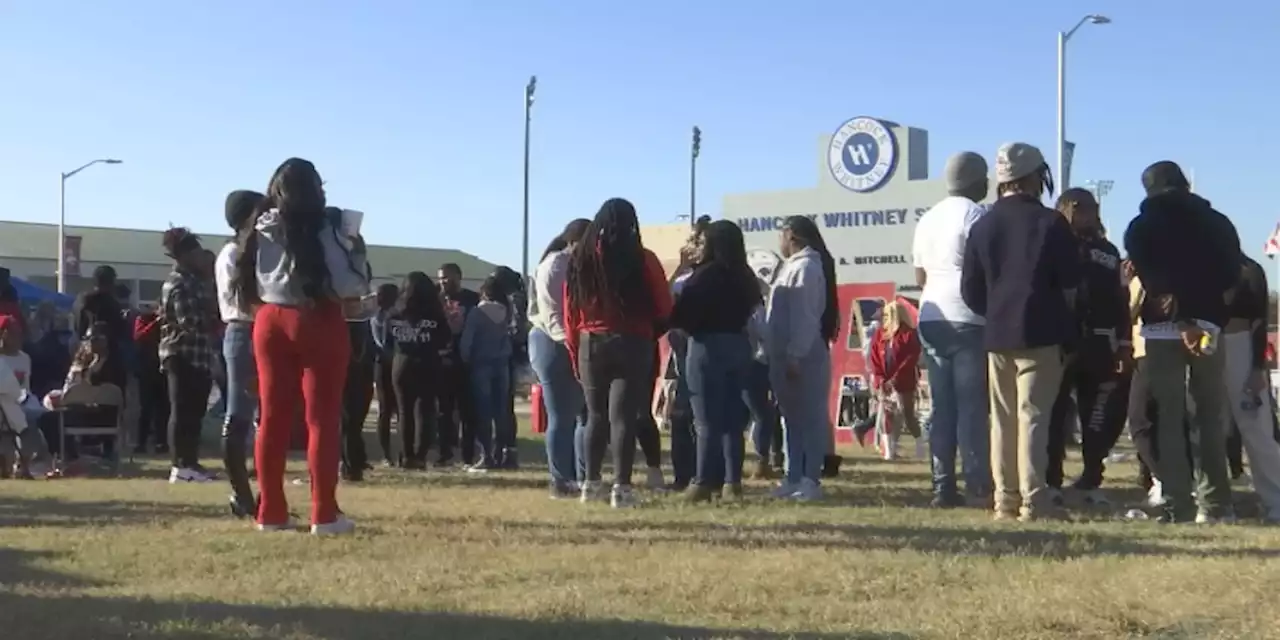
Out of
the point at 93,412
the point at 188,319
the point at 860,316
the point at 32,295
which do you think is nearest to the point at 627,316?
the point at 188,319

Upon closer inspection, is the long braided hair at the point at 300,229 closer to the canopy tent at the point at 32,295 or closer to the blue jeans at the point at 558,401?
the blue jeans at the point at 558,401

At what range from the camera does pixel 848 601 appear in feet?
16.4

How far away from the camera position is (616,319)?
308 inches

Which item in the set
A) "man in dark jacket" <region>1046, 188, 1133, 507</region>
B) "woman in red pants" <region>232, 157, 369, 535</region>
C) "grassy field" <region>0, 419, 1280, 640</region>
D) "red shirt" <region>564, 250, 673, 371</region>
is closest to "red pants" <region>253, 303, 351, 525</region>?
"woman in red pants" <region>232, 157, 369, 535</region>

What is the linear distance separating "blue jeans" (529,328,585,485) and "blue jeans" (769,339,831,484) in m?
1.27

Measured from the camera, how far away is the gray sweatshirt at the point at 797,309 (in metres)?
8.55

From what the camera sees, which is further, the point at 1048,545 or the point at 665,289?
the point at 665,289

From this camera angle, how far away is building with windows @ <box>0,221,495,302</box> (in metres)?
57.6

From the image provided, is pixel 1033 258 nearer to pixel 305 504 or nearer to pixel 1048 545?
pixel 1048 545

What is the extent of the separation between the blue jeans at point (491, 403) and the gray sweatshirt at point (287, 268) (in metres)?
4.85

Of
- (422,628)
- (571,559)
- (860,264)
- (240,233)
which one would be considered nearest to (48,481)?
(240,233)

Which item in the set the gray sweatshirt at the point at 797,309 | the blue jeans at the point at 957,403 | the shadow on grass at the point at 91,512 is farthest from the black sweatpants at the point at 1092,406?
the shadow on grass at the point at 91,512

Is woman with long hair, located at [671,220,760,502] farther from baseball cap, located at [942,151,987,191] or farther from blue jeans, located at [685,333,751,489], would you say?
baseball cap, located at [942,151,987,191]

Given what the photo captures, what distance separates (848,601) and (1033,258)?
9.11ft
